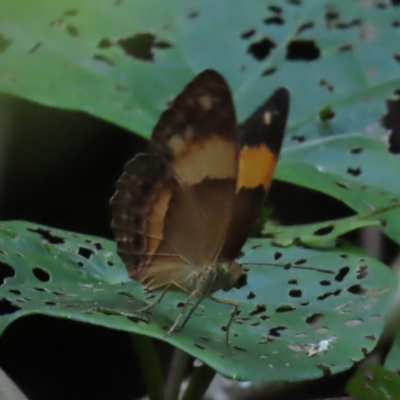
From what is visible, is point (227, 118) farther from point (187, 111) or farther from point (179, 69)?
point (179, 69)

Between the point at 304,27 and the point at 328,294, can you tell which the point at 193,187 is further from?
the point at 304,27

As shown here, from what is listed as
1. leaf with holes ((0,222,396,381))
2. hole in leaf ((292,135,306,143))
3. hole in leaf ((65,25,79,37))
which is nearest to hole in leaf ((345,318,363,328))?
leaf with holes ((0,222,396,381))

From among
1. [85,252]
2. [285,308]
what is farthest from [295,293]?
[85,252]

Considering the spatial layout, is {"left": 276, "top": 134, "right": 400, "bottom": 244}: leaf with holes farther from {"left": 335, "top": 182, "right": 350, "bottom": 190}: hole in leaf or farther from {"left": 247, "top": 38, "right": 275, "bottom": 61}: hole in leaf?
{"left": 247, "top": 38, "right": 275, "bottom": 61}: hole in leaf

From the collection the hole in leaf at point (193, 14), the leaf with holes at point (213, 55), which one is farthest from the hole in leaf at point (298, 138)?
the hole in leaf at point (193, 14)

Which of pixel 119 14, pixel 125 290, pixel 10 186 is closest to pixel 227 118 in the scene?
pixel 125 290

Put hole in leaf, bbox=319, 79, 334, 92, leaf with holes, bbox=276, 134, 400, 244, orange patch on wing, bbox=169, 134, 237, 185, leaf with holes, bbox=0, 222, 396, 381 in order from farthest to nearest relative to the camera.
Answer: hole in leaf, bbox=319, 79, 334, 92, leaf with holes, bbox=276, 134, 400, 244, orange patch on wing, bbox=169, 134, 237, 185, leaf with holes, bbox=0, 222, 396, 381
